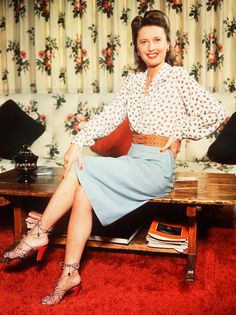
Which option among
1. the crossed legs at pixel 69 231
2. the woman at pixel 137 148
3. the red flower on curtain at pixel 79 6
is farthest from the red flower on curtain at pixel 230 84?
the crossed legs at pixel 69 231

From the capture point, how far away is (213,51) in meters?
3.38

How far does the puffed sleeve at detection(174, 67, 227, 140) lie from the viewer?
5.91 feet

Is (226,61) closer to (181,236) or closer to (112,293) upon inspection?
(181,236)

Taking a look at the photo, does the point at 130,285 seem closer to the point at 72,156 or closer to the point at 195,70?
the point at 72,156

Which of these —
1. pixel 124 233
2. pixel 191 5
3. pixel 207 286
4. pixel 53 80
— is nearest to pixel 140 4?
pixel 191 5

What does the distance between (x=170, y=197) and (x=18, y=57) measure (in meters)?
2.78

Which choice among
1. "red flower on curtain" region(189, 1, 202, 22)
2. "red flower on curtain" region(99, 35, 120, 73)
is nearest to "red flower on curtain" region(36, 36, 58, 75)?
"red flower on curtain" region(99, 35, 120, 73)

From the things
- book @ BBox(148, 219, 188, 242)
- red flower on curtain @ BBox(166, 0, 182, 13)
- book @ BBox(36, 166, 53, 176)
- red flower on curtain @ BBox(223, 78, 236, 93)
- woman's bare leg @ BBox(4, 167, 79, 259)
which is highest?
red flower on curtain @ BBox(166, 0, 182, 13)

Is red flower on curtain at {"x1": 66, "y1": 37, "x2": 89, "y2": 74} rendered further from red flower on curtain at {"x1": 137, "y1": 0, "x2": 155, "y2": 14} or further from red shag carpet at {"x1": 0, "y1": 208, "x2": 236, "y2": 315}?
red shag carpet at {"x1": 0, "y1": 208, "x2": 236, "y2": 315}

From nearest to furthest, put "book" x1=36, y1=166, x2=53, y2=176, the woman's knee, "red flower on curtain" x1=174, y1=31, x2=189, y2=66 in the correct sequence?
the woman's knee, "book" x1=36, y1=166, x2=53, y2=176, "red flower on curtain" x1=174, y1=31, x2=189, y2=66

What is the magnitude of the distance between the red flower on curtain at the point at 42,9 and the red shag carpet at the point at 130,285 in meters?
2.45

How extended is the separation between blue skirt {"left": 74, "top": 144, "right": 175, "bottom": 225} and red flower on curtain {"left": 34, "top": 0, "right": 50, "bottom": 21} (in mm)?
2502

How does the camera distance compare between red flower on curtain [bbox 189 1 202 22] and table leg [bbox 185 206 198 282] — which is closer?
→ table leg [bbox 185 206 198 282]

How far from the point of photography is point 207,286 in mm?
1708
